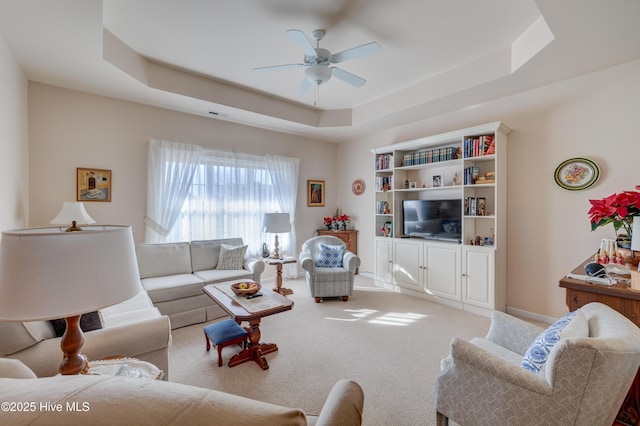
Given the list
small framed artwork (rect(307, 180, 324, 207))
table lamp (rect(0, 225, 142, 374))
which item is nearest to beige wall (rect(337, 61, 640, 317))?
small framed artwork (rect(307, 180, 324, 207))

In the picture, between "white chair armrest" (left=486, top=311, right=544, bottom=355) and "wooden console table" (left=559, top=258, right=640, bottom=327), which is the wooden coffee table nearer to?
"white chair armrest" (left=486, top=311, right=544, bottom=355)

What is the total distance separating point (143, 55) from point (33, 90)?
1350 millimetres

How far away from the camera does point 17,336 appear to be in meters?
1.47

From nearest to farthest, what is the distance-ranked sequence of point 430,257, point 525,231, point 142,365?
point 142,365
point 525,231
point 430,257

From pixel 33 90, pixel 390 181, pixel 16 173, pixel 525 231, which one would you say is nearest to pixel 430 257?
pixel 525 231

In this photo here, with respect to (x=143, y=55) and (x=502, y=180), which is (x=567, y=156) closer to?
(x=502, y=180)

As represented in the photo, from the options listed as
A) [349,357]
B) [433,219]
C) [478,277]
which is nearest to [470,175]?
[433,219]

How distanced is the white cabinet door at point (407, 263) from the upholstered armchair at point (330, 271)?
792 mm

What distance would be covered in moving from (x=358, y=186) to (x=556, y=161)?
10.1 feet

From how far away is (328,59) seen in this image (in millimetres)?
2494

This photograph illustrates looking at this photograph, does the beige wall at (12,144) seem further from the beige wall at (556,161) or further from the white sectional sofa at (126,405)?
the beige wall at (556,161)

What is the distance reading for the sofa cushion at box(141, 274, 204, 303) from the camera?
3002 millimetres

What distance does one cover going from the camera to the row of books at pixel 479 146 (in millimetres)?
3445

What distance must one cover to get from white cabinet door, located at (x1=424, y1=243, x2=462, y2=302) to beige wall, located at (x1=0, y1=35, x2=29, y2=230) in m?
4.72
